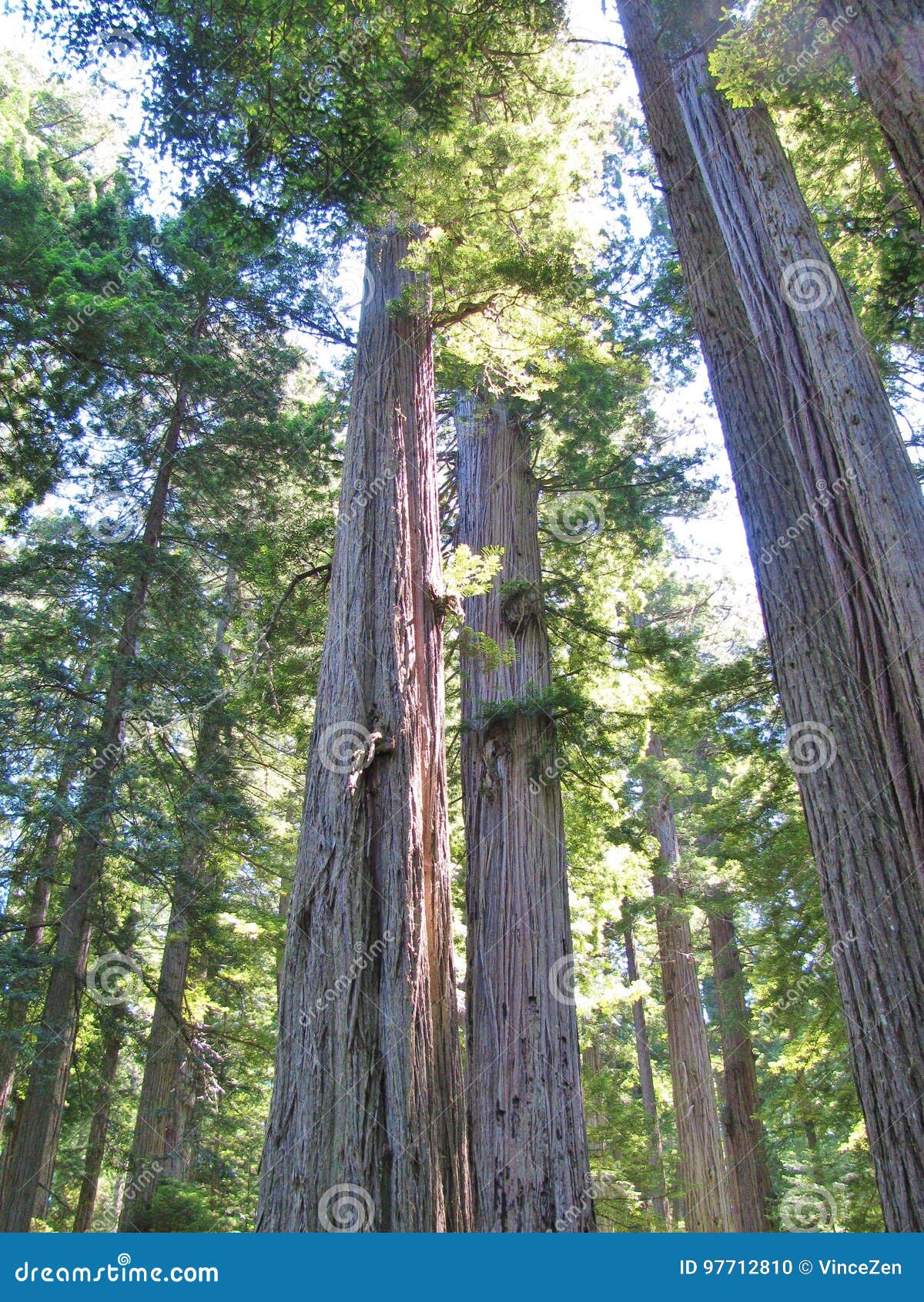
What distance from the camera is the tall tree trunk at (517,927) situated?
215 inches

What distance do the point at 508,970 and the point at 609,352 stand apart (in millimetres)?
4904

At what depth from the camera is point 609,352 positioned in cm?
685

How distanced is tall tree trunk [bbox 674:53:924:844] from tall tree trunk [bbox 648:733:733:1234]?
770 cm

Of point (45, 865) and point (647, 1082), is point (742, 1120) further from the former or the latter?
point (45, 865)

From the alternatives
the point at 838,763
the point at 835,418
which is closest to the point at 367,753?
the point at 838,763

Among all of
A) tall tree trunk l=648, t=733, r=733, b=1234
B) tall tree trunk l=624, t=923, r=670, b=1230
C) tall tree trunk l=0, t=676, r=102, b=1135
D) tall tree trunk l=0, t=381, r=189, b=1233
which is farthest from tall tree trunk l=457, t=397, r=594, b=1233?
tall tree trunk l=624, t=923, r=670, b=1230

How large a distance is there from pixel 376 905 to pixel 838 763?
242 cm

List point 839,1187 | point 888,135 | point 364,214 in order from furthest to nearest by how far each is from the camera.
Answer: point 839,1187 → point 364,214 → point 888,135

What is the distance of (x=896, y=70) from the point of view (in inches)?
149

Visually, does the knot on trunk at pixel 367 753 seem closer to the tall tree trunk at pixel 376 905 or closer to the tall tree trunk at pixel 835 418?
the tall tree trunk at pixel 376 905

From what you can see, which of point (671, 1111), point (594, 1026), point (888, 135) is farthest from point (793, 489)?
point (671, 1111)

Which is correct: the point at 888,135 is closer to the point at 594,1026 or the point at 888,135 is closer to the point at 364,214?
the point at 364,214

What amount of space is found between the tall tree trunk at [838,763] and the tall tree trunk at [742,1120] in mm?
7967

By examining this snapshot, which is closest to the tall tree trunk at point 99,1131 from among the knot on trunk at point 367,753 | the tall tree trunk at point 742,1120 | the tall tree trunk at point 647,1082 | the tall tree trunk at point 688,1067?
the tall tree trunk at point 688,1067
